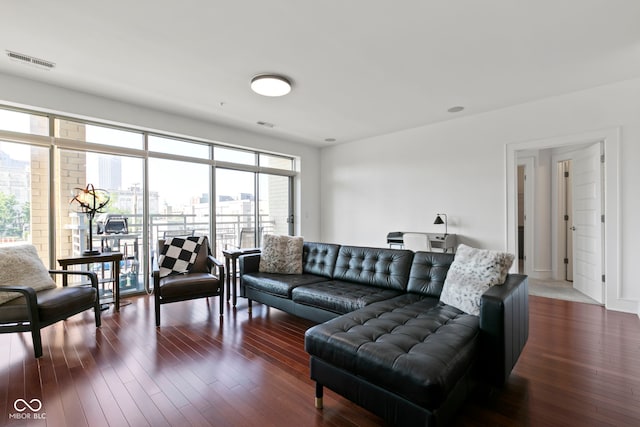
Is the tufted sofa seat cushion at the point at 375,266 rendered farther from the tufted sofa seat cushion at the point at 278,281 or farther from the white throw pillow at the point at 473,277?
the white throw pillow at the point at 473,277

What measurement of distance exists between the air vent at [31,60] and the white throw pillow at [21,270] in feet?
5.83

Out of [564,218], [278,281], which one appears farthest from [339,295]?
[564,218]

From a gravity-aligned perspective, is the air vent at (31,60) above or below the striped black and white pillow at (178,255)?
above

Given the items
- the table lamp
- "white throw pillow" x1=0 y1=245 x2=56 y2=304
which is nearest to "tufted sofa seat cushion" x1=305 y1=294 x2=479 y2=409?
"white throw pillow" x1=0 y1=245 x2=56 y2=304

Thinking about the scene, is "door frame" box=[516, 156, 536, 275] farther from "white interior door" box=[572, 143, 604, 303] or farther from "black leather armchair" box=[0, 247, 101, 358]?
"black leather armchair" box=[0, 247, 101, 358]

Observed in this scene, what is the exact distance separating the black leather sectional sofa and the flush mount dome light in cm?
222

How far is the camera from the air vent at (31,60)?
9.09 feet

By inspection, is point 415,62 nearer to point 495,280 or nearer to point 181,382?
point 495,280

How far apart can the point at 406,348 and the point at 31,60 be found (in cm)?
409

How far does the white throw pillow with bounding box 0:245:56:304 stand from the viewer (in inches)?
99.9

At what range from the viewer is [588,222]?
13.0ft

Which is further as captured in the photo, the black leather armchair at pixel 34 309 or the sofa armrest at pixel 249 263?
the sofa armrest at pixel 249 263

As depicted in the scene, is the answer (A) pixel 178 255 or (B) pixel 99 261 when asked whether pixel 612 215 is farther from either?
(B) pixel 99 261

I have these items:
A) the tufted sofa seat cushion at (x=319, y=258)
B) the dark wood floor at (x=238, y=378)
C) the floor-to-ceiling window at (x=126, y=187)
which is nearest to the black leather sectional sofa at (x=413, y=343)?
the dark wood floor at (x=238, y=378)
